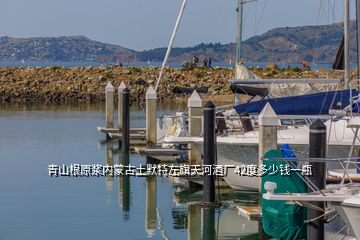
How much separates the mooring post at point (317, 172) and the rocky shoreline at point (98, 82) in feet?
139

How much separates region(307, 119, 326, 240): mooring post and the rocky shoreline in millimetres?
42280

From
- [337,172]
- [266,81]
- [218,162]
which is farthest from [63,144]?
[337,172]

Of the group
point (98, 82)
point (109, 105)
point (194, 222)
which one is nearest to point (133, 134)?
point (109, 105)

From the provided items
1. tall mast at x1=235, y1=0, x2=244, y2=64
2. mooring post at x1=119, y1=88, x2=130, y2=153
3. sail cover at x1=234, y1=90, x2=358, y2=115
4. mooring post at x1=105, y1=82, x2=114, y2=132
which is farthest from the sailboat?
mooring post at x1=105, y1=82, x2=114, y2=132

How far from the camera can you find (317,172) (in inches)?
558

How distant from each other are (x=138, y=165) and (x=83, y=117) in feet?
66.8

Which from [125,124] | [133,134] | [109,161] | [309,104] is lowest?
[109,161]

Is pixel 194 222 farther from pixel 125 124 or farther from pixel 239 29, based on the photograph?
pixel 239 29

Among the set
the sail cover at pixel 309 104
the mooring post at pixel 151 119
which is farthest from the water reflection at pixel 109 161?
the sail cover at pixel 309 104

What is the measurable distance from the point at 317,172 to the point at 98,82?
49265 mm

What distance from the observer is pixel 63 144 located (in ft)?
109

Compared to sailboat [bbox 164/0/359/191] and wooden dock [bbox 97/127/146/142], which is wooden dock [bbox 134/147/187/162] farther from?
wooden dock [bbox 97/127/146/142]

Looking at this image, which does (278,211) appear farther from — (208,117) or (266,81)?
(266,81)

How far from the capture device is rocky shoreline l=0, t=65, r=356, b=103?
196 ft
